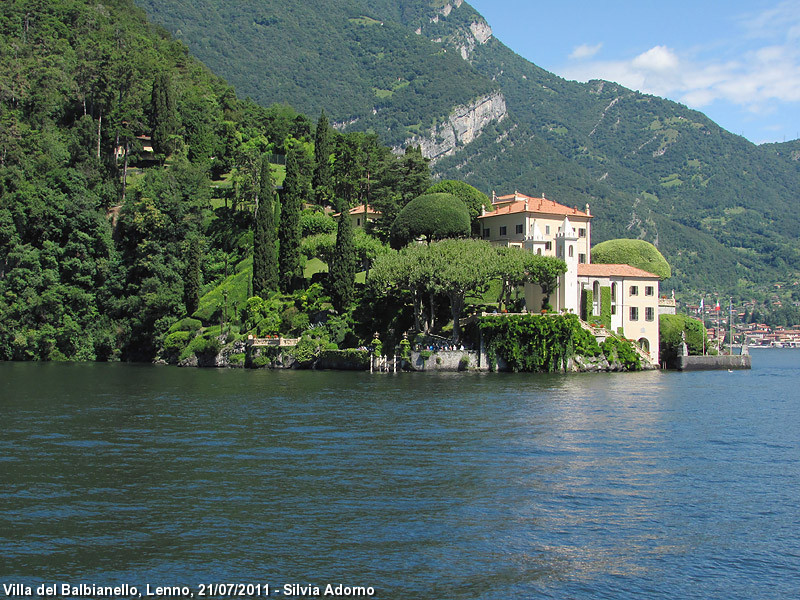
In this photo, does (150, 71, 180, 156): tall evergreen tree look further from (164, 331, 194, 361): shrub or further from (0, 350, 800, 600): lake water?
(0, 350, 800, 600): lake water

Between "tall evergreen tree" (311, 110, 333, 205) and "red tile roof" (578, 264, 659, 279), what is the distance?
37.1 meters

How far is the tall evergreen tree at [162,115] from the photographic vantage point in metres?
104

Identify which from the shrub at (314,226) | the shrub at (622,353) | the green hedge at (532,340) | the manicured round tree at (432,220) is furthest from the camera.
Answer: the shrub at (314,226)

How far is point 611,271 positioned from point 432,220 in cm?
1710

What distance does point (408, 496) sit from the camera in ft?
77.4

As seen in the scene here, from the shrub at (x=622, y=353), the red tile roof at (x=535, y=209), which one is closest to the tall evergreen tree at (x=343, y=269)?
the red tile roof at (x=535, y=209)

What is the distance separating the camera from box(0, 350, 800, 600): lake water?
1780cm

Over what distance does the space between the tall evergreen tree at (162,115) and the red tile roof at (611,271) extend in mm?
57748

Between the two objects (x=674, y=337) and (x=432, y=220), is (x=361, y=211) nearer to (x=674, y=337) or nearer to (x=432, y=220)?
(x=432, y=220)

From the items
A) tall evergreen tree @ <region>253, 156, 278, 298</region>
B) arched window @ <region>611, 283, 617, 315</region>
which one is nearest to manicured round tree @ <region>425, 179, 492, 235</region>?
arched window @ <region>611, 283, 617, 315</region>

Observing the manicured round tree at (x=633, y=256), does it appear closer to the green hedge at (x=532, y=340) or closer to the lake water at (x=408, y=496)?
the green hedge at (x=532, y=340)

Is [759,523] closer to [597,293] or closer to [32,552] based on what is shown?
[32,552]

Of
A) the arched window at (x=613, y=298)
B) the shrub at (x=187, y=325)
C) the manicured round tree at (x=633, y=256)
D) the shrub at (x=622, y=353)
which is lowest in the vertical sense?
the shrub at (x=622, y=353)

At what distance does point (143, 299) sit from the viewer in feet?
262
